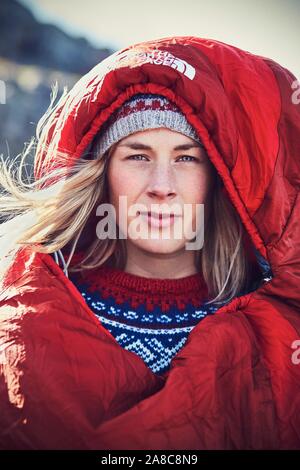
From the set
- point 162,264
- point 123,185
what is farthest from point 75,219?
point 162,264

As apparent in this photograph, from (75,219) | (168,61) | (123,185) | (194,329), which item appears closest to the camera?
(194,329)

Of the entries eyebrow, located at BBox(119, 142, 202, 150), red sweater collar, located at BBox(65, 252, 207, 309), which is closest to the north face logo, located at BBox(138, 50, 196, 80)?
eyebrow, located at BBox(119, 142, 202, 150)

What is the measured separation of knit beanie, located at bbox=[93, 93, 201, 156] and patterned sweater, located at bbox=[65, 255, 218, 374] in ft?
1.61

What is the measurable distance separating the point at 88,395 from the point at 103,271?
585 millimetres

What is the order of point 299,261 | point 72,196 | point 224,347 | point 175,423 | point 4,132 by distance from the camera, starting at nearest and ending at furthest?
point 175,423 < point 224,347 < point 299,261 < point 72,196 < point 4,132

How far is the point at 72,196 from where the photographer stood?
1.76 meters

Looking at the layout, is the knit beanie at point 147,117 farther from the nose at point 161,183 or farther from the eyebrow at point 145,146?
the nose at point 161,183

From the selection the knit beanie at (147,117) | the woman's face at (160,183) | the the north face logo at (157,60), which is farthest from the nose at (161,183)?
the the north face logo at (157,60)

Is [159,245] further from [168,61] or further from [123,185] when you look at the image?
[168,61]

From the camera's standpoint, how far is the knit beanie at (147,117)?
1590 millimetres

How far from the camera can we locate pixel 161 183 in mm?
1581

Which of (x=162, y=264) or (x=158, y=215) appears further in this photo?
(x=162, y=264)

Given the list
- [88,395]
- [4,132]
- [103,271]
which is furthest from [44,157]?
[4,132]

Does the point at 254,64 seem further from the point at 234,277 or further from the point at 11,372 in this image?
the point at 11,372
